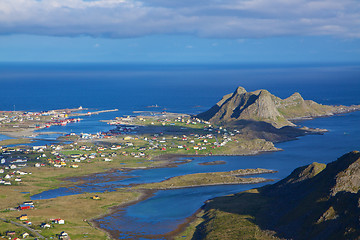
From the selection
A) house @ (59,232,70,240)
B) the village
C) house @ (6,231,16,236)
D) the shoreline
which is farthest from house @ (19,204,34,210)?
house @ (59,232,70,240)

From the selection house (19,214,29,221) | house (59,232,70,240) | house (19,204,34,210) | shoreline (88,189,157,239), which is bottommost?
shoreline (88,189,157,239)

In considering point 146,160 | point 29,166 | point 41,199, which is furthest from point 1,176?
point 146,160

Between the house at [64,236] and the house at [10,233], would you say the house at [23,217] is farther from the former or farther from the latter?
the house at [64,236]

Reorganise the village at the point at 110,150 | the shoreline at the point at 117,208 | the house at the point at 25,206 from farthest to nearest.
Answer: the village at the point at 110,150
the house at the point at 25,206
the shoreline at the point at 117,208

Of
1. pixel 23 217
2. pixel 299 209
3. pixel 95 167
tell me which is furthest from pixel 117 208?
pixel 95 167

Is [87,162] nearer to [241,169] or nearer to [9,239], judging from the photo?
[241,169]

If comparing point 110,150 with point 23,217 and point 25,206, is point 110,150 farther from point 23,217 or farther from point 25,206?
point 23,217

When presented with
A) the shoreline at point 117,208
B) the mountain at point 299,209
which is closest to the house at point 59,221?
the shoreline at point 117,208

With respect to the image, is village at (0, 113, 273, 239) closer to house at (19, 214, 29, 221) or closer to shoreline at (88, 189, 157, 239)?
house at (19, 214, 29, 221)
